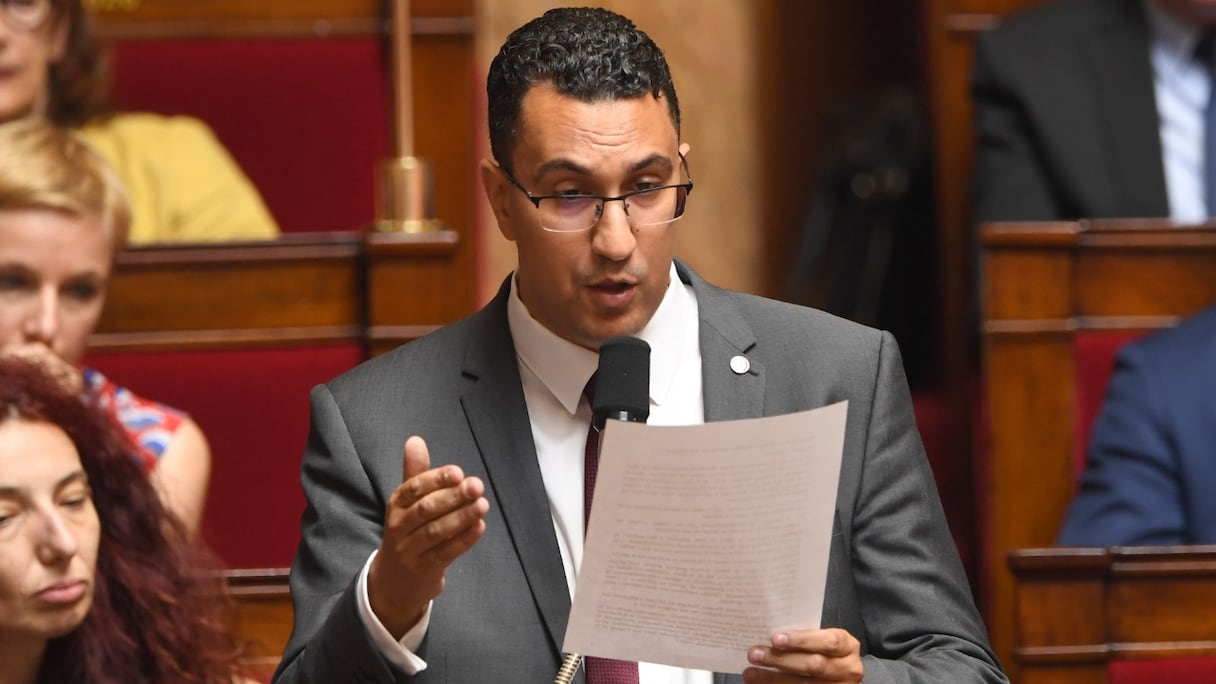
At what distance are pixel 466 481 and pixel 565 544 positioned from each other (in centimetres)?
20

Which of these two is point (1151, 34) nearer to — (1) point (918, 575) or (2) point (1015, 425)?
(2) point (1015, 425)

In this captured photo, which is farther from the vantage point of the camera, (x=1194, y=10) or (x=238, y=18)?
(x=238, y=18)

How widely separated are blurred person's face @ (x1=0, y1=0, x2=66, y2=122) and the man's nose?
932mm

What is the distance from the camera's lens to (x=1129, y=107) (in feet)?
6.40

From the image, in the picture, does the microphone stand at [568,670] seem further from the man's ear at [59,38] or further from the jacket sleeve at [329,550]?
the man's ear at [59,38]

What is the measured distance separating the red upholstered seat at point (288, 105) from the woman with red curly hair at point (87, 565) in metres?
0.83

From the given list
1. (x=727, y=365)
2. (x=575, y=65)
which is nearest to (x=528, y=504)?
(x=727, y=365)

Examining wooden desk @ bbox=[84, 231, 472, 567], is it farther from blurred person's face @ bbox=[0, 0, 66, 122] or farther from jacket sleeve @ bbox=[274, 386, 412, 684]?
jacket sleeve @ bbox=[274, 386, 412, 684]

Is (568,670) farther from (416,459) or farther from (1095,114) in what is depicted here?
(1095,114)

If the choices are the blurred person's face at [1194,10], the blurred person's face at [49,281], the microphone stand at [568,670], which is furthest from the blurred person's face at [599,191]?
the blurred person's face at [1194,10]

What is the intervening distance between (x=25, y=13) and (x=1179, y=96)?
3.89 feet

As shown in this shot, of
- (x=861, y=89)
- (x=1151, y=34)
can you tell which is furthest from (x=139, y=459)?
(x=861, y=89)

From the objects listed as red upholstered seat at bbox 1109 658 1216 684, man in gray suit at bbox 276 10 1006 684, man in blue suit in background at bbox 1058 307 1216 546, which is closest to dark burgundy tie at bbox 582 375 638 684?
man in gray suit at bbox 276 10 1006 684

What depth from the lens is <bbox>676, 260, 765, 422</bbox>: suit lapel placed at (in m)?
1.05
